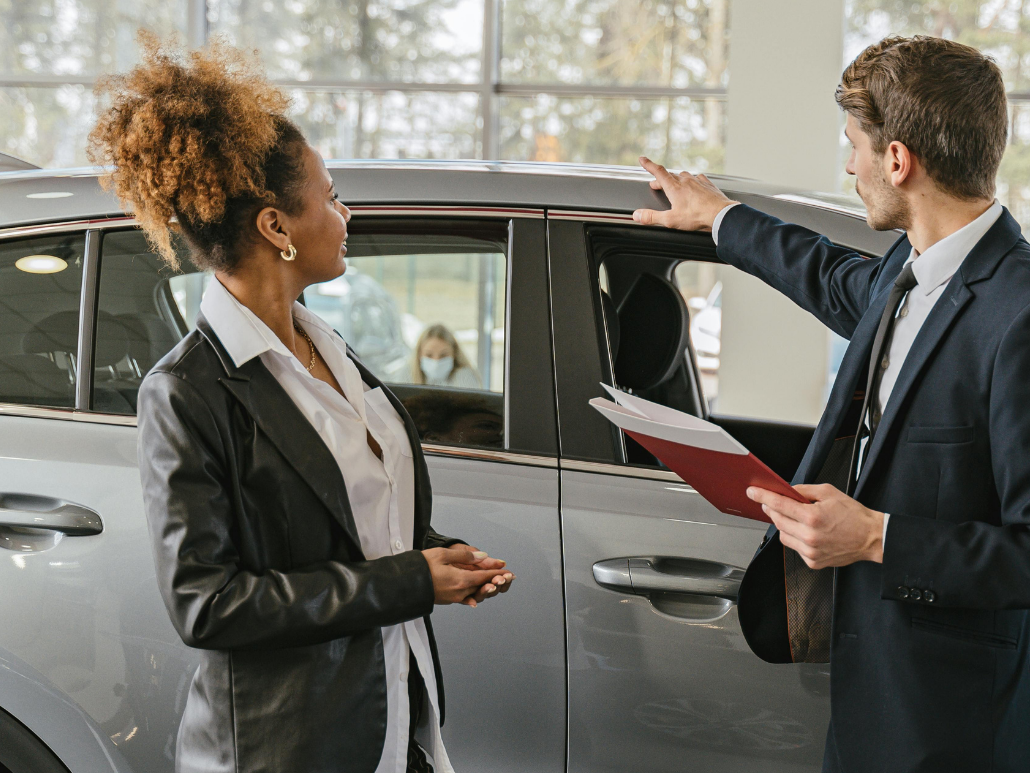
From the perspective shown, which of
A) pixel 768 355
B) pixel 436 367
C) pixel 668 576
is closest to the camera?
pixel 668 576

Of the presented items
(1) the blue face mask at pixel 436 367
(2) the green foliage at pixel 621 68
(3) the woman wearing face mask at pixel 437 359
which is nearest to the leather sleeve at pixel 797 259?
(3) the woman wearing face mask at pixel 437 359

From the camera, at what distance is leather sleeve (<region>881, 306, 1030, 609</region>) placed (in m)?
1.01

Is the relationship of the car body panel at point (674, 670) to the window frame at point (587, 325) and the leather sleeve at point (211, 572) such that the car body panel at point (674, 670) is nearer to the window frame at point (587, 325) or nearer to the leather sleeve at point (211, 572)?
the window frame at point (587, 325)

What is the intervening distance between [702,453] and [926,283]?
40cm

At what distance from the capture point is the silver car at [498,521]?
1441 mm

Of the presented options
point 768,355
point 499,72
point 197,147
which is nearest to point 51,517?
point 197,147

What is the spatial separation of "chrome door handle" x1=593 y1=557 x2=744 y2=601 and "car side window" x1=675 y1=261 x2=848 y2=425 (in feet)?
10.8

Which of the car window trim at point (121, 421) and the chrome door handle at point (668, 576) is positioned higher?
the car window trim at point (121, 421)

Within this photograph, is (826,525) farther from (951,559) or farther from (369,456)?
(369,456)

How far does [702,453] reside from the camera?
1.04 metres

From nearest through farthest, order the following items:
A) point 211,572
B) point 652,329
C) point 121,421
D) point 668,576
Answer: point 211,572
point 668,576
point 121,421
point 652,329

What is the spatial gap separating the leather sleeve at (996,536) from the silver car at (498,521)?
1.31 feet

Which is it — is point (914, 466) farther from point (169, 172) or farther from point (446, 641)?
point (169, 172)

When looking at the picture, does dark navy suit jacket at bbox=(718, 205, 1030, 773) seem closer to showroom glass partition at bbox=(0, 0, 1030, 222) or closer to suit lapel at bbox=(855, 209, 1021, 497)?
suit lapel at bbox=(855, 209, 1021, 497)
